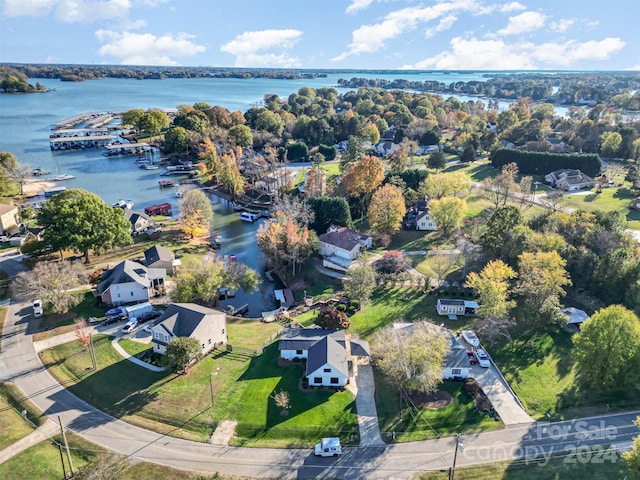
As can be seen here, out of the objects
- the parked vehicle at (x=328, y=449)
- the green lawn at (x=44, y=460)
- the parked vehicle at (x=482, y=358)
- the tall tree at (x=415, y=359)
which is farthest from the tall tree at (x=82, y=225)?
the parked vehicle at (x=482, y=358)

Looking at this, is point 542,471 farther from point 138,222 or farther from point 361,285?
point 138,222

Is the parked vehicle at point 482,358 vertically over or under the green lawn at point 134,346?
under

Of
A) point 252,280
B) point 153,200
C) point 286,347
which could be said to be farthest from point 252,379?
point 153,200

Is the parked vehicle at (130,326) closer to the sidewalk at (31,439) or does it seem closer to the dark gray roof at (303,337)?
the sidewalk at (31,439)

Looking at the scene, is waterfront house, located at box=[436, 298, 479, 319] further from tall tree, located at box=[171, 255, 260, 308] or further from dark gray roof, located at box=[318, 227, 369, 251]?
tall tree, located at box=[171, 255, 260, 308]

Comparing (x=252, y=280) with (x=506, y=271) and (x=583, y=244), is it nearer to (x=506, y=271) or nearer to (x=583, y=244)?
(x=506, y=271)
